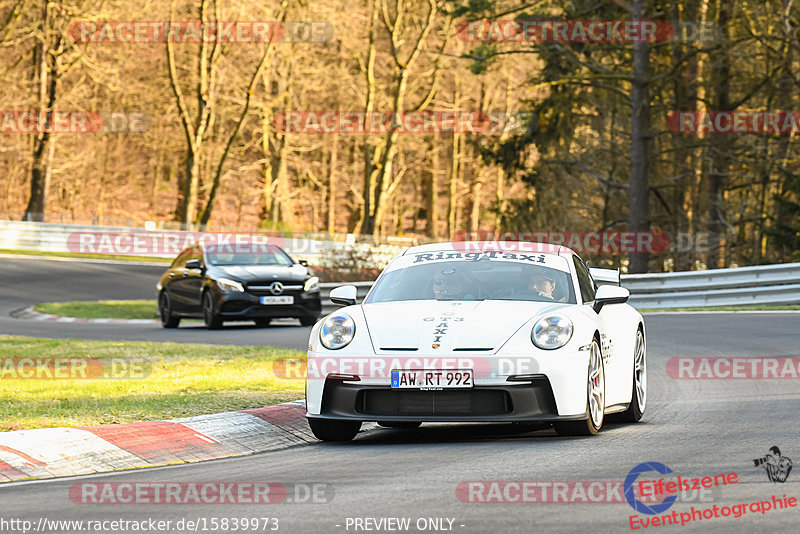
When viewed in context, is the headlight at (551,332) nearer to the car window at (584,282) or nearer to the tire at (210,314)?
the car window at (584,282)

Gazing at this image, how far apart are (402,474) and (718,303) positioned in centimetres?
1874

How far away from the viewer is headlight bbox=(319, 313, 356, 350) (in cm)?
862

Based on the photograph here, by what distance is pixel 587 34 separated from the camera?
34.6m

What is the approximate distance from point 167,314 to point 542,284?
1527 cm

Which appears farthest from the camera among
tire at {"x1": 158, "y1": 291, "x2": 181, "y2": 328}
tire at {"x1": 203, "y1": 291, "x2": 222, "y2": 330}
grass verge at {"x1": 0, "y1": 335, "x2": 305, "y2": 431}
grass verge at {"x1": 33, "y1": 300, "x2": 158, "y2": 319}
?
grass verge at {"x1": 33, "y1": 300, "x2": 158, "y2": 319}

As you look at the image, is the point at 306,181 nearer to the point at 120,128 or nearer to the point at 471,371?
the point at 120,128

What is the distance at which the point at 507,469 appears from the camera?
23.0 ft

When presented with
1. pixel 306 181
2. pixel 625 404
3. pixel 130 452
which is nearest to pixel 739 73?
pixel 625 404

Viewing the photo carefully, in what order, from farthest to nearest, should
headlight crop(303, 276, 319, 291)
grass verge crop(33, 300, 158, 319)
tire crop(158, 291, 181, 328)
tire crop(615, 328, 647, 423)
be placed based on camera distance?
1. grass verge crop(33, 300, 158, 319)
2. tire crop(158, 291, 181, 328)
3. headlight crop(303, 276, 319, 291)
4. tire crop(615, 328, 647, 423)

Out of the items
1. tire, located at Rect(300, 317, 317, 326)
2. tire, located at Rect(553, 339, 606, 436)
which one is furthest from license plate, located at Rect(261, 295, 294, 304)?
tire, located at Rect(553, 339, 606, 436)

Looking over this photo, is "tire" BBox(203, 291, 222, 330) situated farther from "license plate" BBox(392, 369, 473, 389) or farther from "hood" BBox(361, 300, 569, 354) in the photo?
"license plate" BBox(392, 369, 473, 389)

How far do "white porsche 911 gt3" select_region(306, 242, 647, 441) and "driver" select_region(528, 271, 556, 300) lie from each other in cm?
1

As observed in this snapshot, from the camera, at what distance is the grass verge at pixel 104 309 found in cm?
2764

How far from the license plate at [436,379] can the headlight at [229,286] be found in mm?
13828
